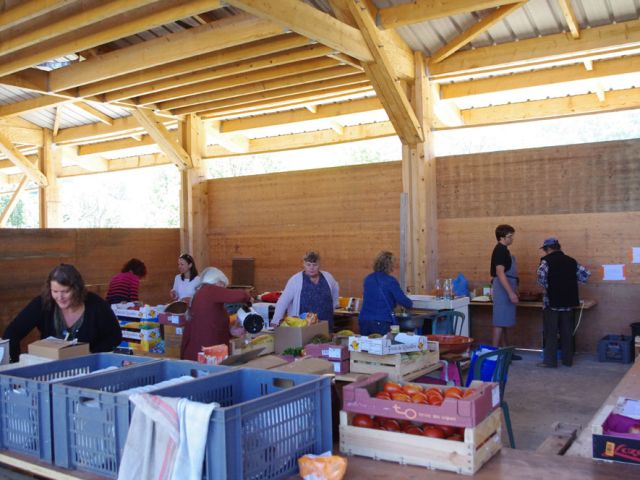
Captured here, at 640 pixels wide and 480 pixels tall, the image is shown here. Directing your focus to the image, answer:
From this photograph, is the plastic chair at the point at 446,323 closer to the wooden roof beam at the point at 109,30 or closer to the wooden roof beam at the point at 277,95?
the wooden roof beam at the point at 277,95

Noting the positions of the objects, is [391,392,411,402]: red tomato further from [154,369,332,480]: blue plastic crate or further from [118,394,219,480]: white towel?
[118,394,219,480]: white towel

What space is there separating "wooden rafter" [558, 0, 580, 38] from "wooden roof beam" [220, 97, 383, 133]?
3.00 meters

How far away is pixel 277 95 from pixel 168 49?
231 centimetres

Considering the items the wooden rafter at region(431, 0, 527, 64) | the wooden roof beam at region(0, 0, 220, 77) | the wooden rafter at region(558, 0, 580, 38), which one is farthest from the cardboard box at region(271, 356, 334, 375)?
the wooden rafter at region(558, 0, 580, 38)

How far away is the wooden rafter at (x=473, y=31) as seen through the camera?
275 inches

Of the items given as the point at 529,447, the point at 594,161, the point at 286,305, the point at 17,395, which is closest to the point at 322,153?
the point at 594,161

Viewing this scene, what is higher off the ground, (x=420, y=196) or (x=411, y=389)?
(x=420, y=196)

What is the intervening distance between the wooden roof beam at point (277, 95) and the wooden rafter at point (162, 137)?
0.47m

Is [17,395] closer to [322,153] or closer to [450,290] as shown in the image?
[450,290]

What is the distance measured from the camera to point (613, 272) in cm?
772

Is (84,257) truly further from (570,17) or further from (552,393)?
(570,17)

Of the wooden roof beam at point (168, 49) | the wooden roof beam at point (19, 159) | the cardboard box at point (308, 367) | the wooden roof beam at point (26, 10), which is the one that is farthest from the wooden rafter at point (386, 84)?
the wooden roof beam at point (19, 159)

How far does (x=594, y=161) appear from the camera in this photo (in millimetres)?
7832

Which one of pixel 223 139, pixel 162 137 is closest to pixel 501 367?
pixel 162 137
